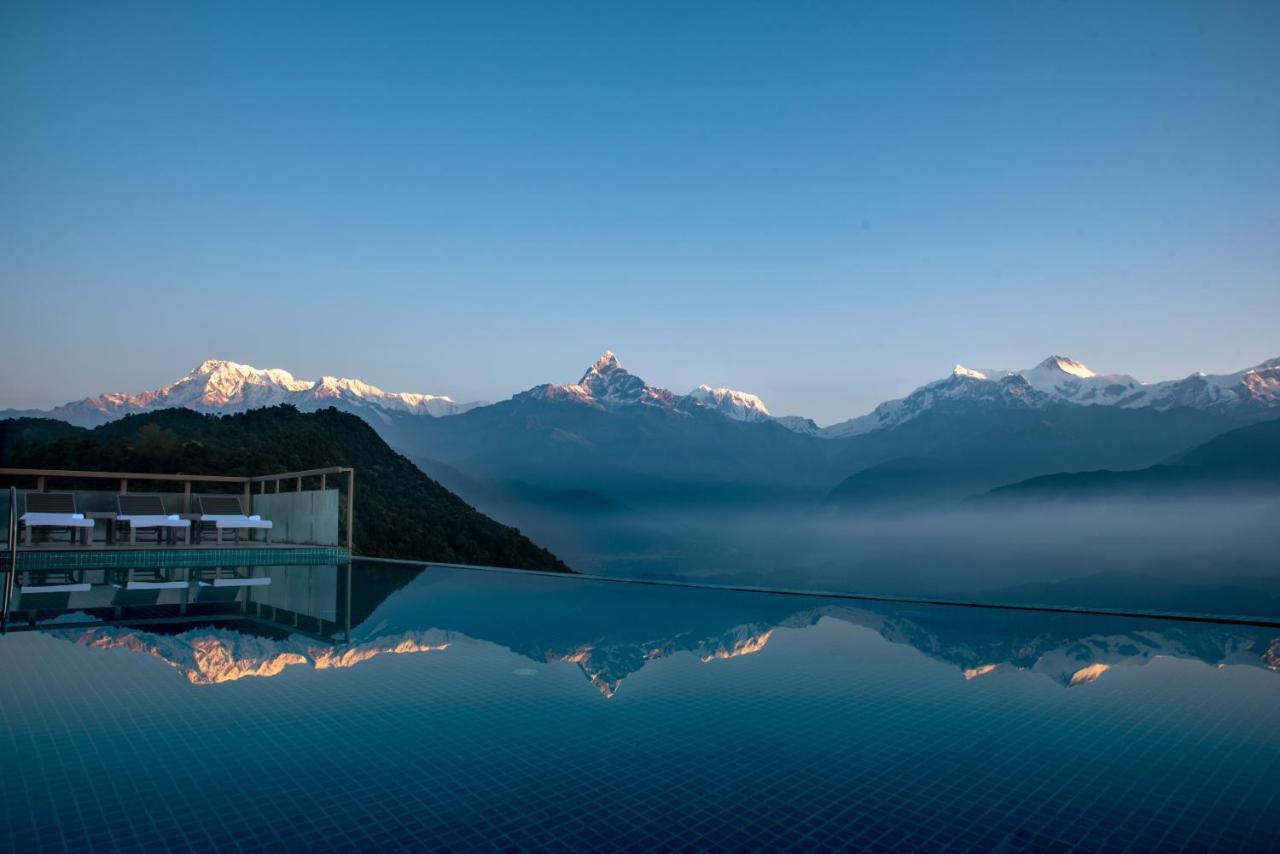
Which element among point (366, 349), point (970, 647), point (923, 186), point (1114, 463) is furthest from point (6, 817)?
point (1114, 463)

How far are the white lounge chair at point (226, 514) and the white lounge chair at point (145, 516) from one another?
1.83 ft

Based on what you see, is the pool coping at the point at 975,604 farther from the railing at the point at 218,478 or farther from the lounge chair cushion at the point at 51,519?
the lounge chair cushion at the point at 51,519

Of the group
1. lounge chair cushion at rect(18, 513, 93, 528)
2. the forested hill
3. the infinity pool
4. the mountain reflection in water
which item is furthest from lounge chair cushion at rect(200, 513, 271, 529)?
the forested hill

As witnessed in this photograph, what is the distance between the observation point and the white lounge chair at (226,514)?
15.7 metres

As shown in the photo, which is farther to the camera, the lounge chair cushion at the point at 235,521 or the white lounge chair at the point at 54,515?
the lounge chair cushion at the point at 235,521

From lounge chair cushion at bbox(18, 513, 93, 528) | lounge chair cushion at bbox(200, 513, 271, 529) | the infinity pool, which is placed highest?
lounge chair cushion at bbox(18, 513, 93, 528)

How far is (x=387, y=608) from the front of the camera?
1080 cm

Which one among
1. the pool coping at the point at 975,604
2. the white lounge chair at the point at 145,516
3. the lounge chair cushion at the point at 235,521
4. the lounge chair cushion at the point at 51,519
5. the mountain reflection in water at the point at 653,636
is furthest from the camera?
the lounge chair cushion at the point at 235,521

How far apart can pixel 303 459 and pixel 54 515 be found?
24.4m

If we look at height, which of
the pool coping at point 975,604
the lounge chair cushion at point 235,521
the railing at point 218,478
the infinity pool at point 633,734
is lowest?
the pool coping at point 975,604

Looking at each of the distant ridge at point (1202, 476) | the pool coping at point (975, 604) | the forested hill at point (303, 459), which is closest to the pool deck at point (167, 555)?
the pool coping at point (975, 604)

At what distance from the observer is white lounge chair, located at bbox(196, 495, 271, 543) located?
15.7 meters

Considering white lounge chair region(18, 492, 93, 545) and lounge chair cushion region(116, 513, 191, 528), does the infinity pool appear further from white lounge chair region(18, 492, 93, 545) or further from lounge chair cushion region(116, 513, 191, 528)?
lounge chair cushion region(116, 513, 191, 528)

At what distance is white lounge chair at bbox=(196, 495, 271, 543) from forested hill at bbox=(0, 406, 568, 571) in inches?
222
